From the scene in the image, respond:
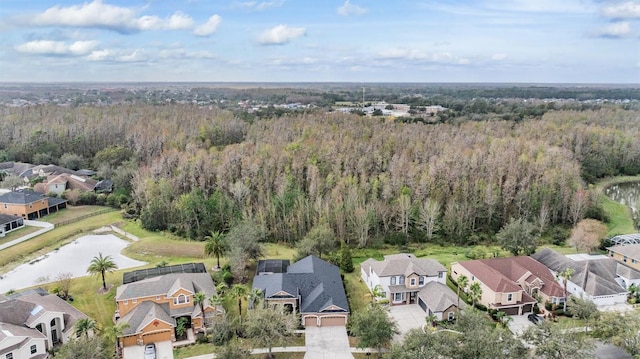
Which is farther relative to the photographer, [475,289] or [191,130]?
[191,130]

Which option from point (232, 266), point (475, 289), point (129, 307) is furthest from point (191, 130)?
point (475, 289)

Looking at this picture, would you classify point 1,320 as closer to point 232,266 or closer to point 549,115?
point 232,266

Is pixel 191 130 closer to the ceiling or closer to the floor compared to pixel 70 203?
closer to the ceiling

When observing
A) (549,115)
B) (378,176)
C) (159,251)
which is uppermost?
(549,115)

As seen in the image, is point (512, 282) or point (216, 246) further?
point (216, 246)

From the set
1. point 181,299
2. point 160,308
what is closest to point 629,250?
Answer: point 181,299

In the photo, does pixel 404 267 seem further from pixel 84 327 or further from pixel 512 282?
pixel 84 327
